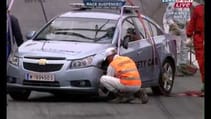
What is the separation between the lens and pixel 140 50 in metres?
10.0

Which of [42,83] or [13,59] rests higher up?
[13,59]

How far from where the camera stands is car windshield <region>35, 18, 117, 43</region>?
9.78 meters

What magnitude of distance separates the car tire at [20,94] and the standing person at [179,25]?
6164 millimetres

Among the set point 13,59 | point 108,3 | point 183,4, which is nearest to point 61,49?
point 13,59

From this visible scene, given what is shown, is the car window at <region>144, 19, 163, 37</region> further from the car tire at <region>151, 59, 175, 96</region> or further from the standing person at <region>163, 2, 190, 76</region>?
the standing person at <region>163, 2, 190, 76</region>

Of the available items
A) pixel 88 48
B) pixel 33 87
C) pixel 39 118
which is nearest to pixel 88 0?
pixel 88 48

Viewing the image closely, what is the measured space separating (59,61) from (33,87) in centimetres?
59

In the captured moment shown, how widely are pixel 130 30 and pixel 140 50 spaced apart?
47 cm

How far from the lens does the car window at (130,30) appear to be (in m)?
10.1

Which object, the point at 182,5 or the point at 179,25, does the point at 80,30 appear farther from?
the point at 182,5

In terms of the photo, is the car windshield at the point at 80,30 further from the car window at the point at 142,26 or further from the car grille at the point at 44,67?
the car grille at the point at 44,67

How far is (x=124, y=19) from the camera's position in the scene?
10.3 m

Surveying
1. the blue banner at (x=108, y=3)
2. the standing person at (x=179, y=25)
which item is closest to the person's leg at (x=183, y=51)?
the standing person at (x=179, y=25)
